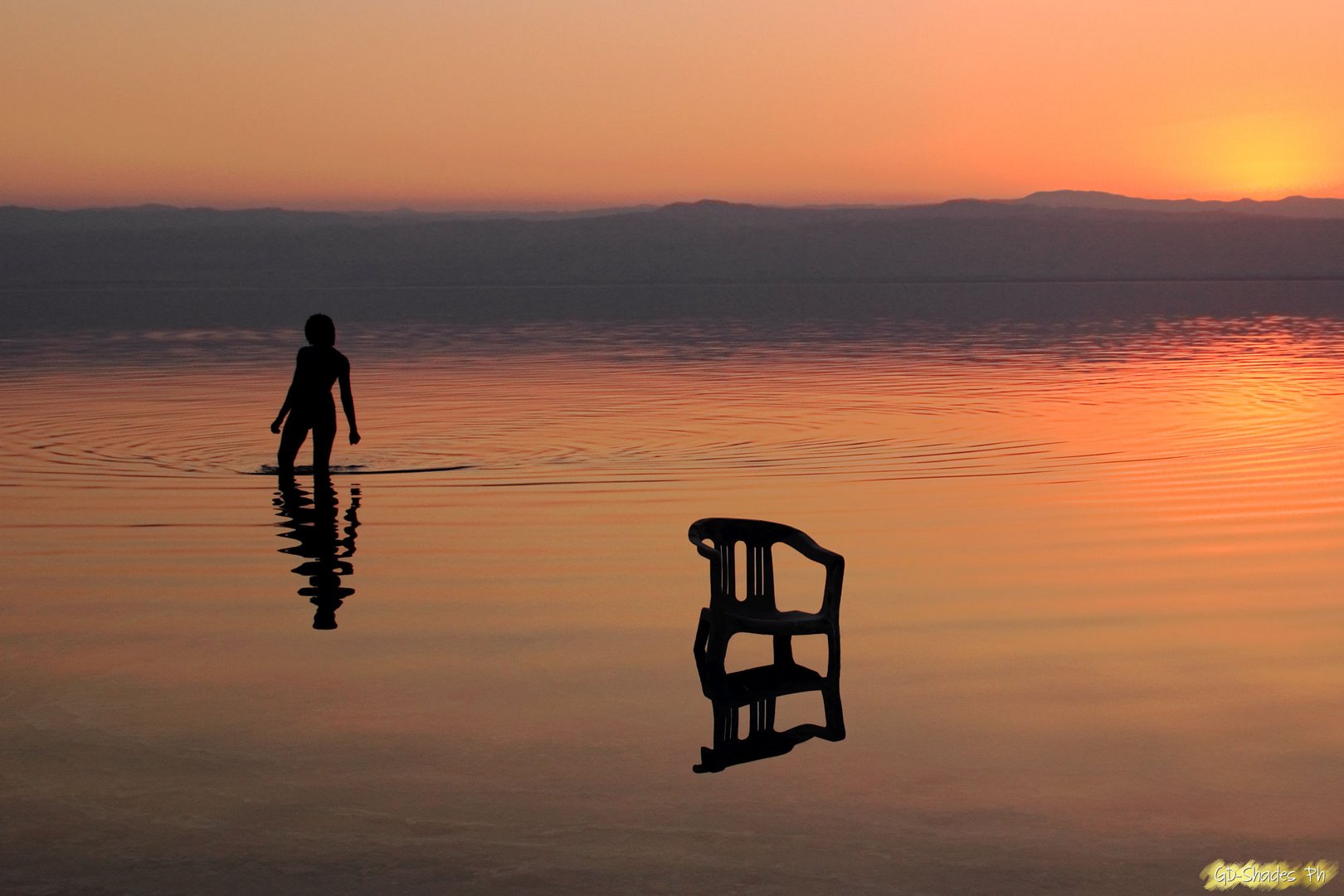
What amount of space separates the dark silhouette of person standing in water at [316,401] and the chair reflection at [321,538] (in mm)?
262

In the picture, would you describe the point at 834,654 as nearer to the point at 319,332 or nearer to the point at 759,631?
the point at 759,631

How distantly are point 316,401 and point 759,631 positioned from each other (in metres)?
9.59

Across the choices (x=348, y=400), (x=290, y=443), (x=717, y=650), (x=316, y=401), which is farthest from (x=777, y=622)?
(x=290, y=443)

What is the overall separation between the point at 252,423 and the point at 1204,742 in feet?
60.9

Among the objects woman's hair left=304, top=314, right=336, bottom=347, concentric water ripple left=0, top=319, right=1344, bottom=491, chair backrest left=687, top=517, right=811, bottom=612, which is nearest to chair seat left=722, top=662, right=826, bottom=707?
chair backrest left=687, top=517, right=811, bottom=612

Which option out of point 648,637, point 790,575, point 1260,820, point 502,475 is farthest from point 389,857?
point 502,475

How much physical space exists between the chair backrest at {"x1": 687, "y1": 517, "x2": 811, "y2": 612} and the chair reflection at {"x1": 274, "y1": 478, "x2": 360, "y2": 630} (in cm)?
260

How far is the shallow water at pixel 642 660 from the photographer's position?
620cm

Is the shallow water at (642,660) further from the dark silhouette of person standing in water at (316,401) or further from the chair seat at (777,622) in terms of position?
the dark silhouette of person standing in water at (316,401)

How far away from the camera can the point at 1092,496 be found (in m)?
16.1

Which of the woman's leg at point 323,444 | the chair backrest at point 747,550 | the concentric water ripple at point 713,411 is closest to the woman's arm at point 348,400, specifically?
the woman's leg at point 323,444

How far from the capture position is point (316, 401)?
1714cm

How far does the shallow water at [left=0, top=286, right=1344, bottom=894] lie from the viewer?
6.20 meters

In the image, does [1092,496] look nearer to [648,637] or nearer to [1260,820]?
[648,637]
